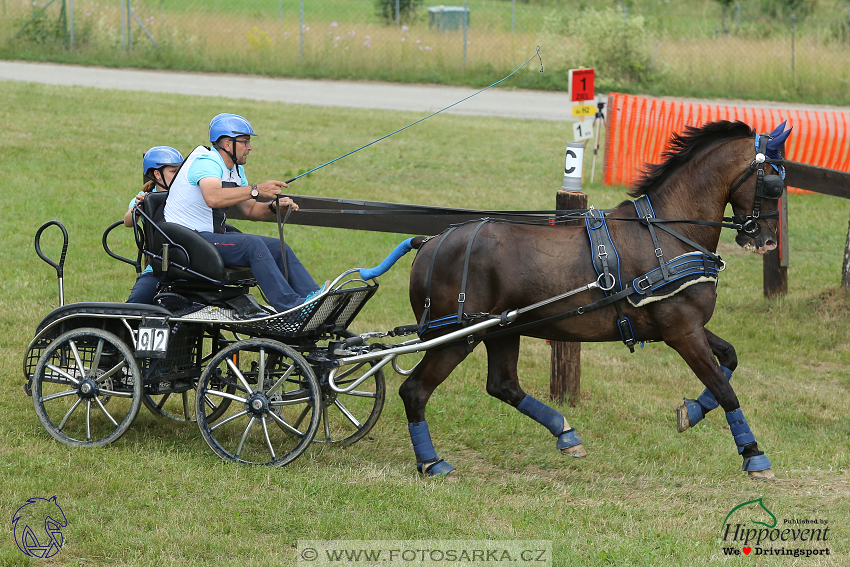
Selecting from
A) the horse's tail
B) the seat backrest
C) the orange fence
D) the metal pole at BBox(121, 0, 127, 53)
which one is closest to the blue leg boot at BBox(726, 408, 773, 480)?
the horse's tail

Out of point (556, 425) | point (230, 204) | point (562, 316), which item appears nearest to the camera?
point (562, 316)

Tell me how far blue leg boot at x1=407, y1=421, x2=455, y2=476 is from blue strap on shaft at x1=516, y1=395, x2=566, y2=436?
2.38 feet

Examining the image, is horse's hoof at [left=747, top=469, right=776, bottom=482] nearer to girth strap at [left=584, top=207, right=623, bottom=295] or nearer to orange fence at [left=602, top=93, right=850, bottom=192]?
girth strap at [left=584, top=207, right=623, bottom=295]

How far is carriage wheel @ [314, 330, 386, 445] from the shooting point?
6004 mm

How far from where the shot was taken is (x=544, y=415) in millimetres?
6016

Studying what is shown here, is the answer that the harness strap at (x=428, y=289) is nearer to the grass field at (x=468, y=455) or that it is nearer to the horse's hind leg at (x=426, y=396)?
the horse's hind leg at (x=426, y=396)

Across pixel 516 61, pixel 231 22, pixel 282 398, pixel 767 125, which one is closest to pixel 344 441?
pixel 282 398

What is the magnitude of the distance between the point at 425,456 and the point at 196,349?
180cm

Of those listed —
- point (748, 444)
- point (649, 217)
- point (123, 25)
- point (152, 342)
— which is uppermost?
point (123, 25)

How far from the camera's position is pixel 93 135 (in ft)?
48.2

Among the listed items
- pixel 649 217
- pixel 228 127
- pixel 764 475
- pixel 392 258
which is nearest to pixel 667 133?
pixel 649 217

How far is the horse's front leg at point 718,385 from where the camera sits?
5383 millimetres

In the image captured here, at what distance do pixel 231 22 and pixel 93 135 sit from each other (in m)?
10.4

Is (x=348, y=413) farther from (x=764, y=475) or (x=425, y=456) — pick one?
(x=764, y=475)
